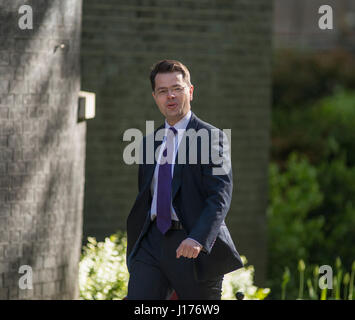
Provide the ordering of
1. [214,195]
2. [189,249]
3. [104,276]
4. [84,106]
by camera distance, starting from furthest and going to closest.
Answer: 1. [104,276]
2. [84,106]
3. [214,195]
4. [189,249]

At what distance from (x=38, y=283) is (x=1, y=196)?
735mm

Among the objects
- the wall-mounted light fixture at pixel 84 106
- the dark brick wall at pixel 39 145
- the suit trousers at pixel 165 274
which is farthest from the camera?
the wall-mounted light fixture at pixel 84 106

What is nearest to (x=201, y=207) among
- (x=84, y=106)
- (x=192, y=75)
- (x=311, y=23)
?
(x=84, y=106)

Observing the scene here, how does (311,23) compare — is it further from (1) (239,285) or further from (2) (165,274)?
(2) (165,274)

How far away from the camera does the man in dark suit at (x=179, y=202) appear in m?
4.56

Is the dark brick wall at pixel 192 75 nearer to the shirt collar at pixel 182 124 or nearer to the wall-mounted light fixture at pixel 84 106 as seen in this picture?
the wall-mounted light fixture at pixel 84 106

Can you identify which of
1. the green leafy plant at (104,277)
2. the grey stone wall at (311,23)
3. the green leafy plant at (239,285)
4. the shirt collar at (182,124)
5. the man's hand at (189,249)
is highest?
the grey stone wall at (311,23)

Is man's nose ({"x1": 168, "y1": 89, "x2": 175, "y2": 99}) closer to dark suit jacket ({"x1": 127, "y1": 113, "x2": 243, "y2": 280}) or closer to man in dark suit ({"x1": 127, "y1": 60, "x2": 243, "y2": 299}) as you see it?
man in dark suit ({"x1": 127, "y1": 60, "x2": 243, "y2": 299})

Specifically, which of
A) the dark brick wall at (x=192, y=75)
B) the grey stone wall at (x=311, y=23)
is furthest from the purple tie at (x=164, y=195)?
the grey stone wall at (x=311, y=23)

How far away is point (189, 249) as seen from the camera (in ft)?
14.4

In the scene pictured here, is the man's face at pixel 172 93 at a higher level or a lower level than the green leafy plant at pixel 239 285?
higher

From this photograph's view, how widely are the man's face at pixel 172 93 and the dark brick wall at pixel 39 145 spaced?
4.29ft

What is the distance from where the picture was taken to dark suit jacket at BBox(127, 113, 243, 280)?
177 inches

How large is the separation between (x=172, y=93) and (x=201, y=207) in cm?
70
